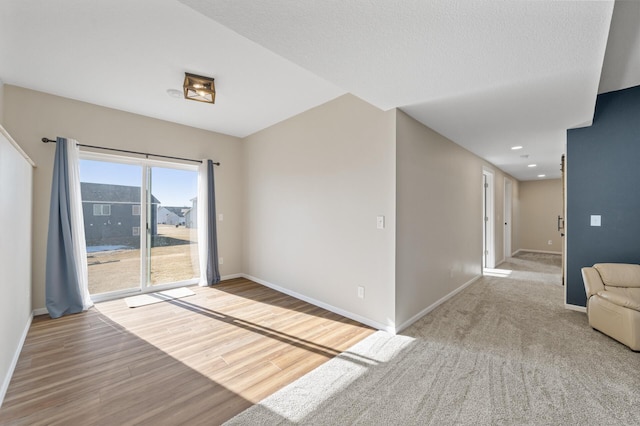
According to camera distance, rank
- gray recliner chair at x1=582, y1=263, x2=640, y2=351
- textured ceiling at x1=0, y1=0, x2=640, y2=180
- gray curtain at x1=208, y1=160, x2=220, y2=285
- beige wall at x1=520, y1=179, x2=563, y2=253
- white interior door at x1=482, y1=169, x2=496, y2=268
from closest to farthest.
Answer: textured ceiling at x1=0, y1=0, x2=640, y2=180 < gray recliner chair at x1=582, y1=263, x2=640, y2=351 < gray curtain at x1=208, y1=160, x2=220, y2=285 < white interior door at x1=482, y1=169, x2=496, y2=268 < beige wall at x1=520, y1=179, x2=563, y2=253

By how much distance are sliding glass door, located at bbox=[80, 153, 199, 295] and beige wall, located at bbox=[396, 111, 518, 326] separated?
3.61 meters

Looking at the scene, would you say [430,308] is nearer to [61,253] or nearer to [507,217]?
[61,253]

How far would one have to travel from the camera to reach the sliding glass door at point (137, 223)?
3.76 meters

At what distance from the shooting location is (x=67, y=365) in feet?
7.43

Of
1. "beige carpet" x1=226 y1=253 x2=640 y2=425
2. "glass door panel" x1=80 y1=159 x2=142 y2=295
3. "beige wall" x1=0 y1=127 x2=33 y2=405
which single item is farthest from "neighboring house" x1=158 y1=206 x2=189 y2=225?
"beige carpet" x1=226 y1=253 x2=640 y2=425

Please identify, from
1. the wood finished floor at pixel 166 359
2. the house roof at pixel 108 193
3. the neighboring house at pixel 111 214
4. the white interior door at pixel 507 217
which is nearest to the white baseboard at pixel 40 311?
the wood finished floor at pixel 166 359

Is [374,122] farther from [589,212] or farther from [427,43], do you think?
[589,212]

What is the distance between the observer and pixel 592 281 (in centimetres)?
296

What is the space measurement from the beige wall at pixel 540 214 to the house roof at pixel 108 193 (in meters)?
10.7

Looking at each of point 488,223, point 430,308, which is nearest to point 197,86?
point 430,308

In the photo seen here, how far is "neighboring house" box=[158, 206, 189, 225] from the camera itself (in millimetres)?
4363

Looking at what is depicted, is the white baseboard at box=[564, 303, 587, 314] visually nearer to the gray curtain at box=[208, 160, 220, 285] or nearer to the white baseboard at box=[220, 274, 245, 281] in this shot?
the white baseboard at box=[220, 274, 245, 281]

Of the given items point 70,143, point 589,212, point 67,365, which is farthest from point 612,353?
point 70,143

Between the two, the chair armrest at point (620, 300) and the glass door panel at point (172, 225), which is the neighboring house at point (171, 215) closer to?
the glass door panel at point (172, 225)
